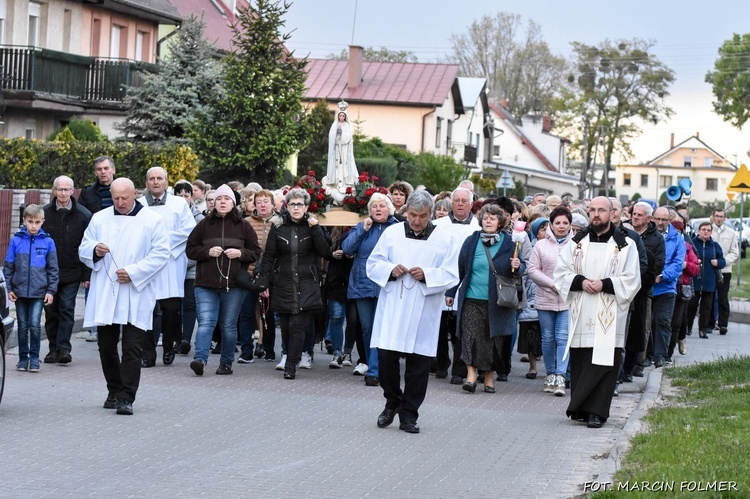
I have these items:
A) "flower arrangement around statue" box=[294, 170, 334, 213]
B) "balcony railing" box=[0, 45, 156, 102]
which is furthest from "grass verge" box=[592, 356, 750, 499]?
"balcony railing" box=[0, 45, 156, 102]

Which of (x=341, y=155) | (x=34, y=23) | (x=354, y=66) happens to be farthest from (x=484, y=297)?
(x=354, y=66)

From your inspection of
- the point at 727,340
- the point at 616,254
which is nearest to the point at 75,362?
the point at 616,254

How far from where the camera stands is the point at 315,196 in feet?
50.4

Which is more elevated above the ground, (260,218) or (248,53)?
(248,53)

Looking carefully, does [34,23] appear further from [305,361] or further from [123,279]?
[123,279]

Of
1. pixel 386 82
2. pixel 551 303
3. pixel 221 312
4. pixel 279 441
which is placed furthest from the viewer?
pixel 386 82

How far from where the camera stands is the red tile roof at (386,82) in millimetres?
65375

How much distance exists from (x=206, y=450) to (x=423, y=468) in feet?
5.11

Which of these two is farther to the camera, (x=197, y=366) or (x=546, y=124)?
(x=546, y=124)

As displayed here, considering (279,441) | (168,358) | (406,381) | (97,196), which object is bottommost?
(279,441)

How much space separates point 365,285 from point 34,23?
2483 cm

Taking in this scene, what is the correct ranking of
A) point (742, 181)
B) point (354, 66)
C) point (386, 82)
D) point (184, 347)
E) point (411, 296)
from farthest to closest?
1. point (386, 82)
2. point (354, 66)
3. point (742, 181)
4. point (184, 347)
5. point (411, 296)

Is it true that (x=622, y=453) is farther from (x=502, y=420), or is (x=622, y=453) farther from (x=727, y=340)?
(x=727, y=340)

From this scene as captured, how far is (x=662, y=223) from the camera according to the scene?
1579 centimetres
